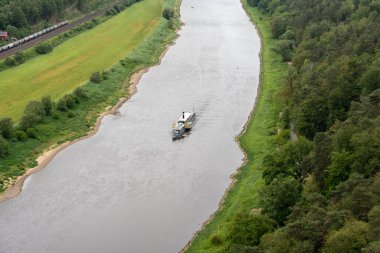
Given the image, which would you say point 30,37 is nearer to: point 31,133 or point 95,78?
point 95,78

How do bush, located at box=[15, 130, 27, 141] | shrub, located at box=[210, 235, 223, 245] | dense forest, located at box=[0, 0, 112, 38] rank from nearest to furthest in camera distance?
shrub, located at box=[210, 235, 223, 245], bush, located at box=[15, 130, 27, 141], dense forest, located at box=[0, 0, 112, 38]

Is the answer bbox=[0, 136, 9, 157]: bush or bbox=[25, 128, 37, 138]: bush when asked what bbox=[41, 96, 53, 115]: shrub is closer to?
bbox=[25, 128, 37, 138]: bush

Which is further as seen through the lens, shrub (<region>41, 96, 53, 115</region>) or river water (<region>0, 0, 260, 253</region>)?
shrub (<region>41, 96, 53, 115</region>)

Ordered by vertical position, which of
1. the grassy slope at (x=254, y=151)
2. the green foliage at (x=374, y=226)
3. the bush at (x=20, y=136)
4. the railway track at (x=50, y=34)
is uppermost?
the green foliage at (x=374, y=226)

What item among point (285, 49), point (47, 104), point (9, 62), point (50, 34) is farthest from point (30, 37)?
point (285, 49)

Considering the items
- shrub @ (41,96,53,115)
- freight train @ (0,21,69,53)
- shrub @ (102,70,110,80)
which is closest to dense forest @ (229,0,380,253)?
shrub @ (102,70,110,80)

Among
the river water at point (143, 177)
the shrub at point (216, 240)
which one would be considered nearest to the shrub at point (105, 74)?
the river water at point (143, 177)

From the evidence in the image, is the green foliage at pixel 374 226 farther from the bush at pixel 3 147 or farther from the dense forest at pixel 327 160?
the bush at pixel 3 147
